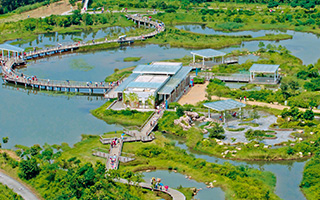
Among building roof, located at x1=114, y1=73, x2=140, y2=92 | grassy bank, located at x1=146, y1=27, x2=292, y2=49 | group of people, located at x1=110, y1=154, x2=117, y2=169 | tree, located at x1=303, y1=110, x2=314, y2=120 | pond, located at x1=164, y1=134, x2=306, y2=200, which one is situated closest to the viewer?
pond, located at x1=164, y1=134, x2=306, y2=200

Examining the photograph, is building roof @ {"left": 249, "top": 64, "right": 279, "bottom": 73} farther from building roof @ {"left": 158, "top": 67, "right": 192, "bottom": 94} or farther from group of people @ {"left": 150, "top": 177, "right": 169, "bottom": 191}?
group of people @ {"left": 150, "top": 177, "right": 169, "bottom": 191}

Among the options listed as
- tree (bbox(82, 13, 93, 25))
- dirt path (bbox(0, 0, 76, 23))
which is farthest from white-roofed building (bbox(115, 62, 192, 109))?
dirt path (bbox(0, 0, 76, 23))

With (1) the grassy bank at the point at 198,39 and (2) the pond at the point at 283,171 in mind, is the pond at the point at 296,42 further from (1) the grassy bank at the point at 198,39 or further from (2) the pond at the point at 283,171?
(2) the pond at the point at 283,171

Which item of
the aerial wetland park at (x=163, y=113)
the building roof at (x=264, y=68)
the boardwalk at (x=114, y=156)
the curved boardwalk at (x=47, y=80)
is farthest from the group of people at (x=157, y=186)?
the building roof at (x=264, y=68)

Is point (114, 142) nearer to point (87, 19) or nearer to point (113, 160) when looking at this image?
point (113, 160)

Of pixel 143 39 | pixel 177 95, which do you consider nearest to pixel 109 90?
pixel 177 95

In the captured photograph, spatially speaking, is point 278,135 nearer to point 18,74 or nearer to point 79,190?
point 79,190

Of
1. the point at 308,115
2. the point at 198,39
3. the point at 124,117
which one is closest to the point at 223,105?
the point at 308,115
